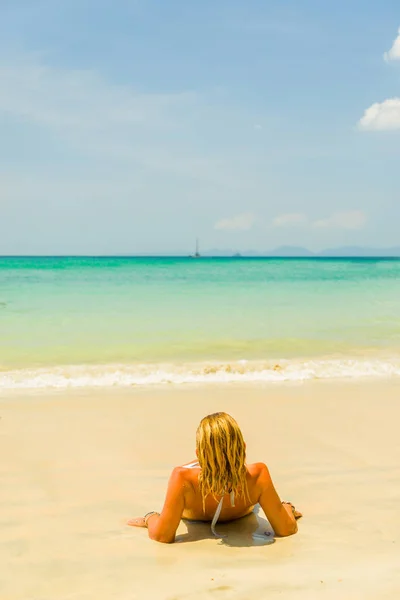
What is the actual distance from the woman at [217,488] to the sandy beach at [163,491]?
0.13m

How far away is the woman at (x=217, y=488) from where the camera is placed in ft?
11.5

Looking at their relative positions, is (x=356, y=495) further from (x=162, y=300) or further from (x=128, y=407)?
(x=162, y=300)

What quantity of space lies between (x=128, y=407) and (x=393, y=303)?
825 inches

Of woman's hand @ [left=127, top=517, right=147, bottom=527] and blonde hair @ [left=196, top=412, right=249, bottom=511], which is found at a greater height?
blonde hair @ [left=196, top=412, right=249, bottom=511]

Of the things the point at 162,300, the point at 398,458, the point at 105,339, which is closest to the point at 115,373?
the point at 105,339

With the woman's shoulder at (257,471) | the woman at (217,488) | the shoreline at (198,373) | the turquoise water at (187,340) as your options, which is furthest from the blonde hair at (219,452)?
the turquoise water at (187,340)

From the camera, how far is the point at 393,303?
2591 centimetres

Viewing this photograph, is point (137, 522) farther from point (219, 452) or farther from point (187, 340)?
point (187, 340)

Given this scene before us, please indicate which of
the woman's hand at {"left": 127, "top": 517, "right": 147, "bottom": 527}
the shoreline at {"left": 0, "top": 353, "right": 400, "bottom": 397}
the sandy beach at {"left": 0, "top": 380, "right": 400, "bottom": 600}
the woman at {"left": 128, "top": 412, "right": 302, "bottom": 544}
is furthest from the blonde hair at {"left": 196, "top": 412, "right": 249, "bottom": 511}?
the shoreline at {"left": 0, "top": 353, "right": 400, "bottom": 397}

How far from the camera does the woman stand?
3.51 meters

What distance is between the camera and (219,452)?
3.50 metres

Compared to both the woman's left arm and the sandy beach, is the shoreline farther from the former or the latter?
the woman's left arm

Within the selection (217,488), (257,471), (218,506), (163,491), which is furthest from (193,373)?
(217,488)

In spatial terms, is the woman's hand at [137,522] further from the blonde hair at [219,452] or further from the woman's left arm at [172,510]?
the blonde hair at [219,452]
